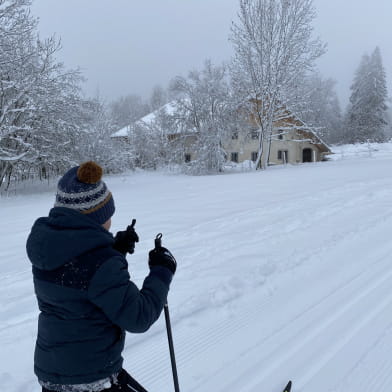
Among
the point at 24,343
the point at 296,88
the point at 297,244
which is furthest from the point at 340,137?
the point at 24,343

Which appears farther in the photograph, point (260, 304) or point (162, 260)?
point (260, 304)

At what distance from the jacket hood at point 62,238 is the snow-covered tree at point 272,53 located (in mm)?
23996

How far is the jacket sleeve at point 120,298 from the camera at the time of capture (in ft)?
4.71

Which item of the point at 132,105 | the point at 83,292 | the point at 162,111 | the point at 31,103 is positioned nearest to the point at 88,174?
the point at 83,292

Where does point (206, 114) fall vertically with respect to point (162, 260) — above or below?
above

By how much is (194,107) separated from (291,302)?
26.9 meters

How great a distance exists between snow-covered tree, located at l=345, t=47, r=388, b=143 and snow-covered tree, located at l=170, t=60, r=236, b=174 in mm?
24571

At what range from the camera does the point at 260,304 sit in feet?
13.1

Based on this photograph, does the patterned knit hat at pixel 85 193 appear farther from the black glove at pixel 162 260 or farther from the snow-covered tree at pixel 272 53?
the snow-covered tree at pixel 272 53

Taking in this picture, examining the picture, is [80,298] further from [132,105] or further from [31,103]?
[132,105]

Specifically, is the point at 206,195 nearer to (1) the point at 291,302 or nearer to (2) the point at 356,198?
(2) the point at 356,198

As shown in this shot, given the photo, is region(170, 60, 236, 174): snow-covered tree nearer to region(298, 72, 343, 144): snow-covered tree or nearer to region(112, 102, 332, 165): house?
region(112, 102, 332, 165): house

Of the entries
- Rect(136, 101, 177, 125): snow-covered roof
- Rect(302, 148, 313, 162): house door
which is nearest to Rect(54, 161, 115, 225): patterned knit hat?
Rect(136, 101, 177, 125): snow-covered roof

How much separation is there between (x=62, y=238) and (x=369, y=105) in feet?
165
